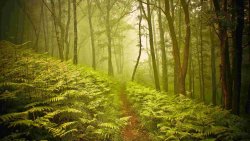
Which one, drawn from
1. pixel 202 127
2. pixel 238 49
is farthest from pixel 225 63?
pixel 202 127

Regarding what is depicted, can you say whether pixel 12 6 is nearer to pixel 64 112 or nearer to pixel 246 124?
pixel 64 112

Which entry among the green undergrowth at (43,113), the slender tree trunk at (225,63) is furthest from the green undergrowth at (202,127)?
the slender tree trunk at (225,63)

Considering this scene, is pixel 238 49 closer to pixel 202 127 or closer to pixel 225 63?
pixel 225 63

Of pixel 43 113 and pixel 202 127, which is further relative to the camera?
pixel 43 113

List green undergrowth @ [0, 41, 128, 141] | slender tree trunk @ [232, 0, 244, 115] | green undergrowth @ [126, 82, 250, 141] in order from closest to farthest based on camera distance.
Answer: green undergrowth @ [0, 41, 128, 141], green undergrowth @ [126, 82, 250, 141], slender tree trunk @ [232, 0, 244, 115]

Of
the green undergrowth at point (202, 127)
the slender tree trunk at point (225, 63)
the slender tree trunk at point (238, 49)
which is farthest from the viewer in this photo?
the slender tree trunk at point (225, 63)

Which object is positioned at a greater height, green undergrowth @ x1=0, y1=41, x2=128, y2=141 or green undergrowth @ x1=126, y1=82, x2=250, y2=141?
green undergrowth @ x1=0, y1=41, x2=128, y2=141

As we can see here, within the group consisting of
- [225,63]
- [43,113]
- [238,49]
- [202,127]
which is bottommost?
[202,127]

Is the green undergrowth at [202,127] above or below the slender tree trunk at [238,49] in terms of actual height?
below

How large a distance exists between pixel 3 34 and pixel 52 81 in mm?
42111

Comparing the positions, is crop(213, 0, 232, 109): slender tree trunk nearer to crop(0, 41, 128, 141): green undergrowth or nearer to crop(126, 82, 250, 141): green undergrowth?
crop(126, 82, 250, 141): green undergrowth

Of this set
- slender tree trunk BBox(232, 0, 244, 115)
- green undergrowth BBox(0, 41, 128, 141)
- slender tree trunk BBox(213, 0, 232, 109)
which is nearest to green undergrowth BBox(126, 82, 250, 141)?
green undergrowth BBox(0, 41, 128, 141)

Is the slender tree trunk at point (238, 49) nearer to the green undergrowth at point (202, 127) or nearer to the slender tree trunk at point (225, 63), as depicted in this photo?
the slender tree trunk at point (225, 63)

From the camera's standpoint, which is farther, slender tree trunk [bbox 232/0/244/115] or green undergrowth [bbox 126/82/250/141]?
slender tree trunk [bbox 232/0/244/115]
